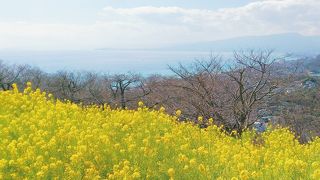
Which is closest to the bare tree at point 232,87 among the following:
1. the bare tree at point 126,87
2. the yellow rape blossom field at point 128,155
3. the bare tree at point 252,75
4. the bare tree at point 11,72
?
the bare tree at point 252,75

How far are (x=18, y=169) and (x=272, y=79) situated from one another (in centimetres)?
2388

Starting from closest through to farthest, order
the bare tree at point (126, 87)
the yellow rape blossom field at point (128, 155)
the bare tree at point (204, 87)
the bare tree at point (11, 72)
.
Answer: the yellow rape blossom field at point (128, 155) < the bare tree at point (204, 87) < the bare tree at point (126, 87) < the bare tree at point (11, 72)

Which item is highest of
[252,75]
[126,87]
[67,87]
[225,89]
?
[252,75]

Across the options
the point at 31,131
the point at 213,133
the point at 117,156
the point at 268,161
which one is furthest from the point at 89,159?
the point at 213,133

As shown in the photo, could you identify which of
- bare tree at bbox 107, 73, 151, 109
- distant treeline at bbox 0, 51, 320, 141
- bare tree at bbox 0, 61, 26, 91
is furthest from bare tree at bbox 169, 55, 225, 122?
bare tree at bbox 0, 61, 26, 91

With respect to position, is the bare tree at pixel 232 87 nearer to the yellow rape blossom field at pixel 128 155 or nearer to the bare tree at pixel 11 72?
the yellow rape blossom field at pixel 128 155

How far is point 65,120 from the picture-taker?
951 cm

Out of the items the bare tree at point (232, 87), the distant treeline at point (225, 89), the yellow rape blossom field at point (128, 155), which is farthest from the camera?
the distant treeline at point (225, 89)

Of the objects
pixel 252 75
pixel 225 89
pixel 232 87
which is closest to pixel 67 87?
pixel 232 87

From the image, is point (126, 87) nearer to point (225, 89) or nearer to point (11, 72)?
point (11, 72)

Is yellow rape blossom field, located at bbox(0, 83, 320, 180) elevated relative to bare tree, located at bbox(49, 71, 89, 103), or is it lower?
elevated

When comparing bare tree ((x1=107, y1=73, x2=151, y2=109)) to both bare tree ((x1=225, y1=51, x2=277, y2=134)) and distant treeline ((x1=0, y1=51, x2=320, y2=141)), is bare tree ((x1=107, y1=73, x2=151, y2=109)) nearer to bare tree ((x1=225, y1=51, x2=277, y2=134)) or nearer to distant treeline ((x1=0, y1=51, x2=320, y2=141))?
distant treeline ((x1=0, y1=51, x2=320, y2=141))

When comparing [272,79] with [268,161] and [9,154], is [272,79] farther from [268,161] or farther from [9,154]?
[9,154]

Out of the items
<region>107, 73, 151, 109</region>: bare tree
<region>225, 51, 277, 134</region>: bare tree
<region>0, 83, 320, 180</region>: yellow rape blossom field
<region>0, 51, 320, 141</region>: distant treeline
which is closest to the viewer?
<region>0, 83, 320, 180</region>: yellow rape blossom field
